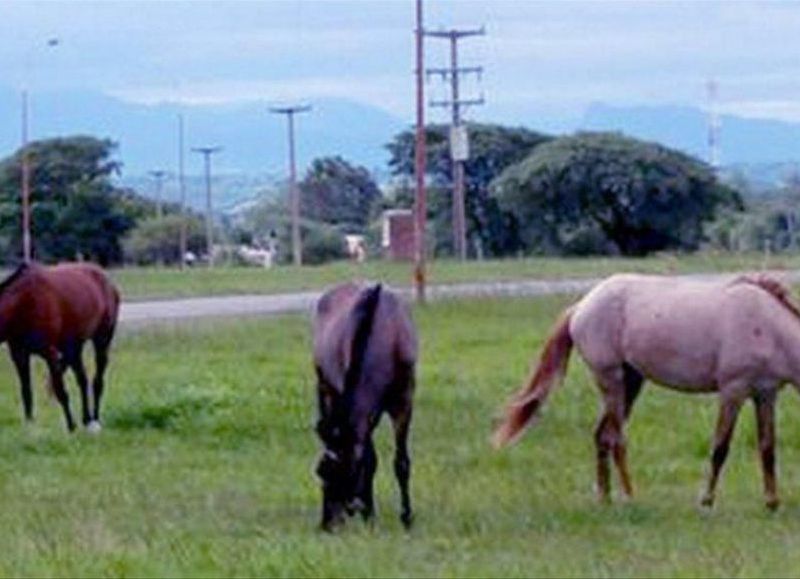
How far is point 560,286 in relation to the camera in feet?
154

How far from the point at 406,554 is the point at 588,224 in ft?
203

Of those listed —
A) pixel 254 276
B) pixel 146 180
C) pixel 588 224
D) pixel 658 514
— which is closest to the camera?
pixel 658 514

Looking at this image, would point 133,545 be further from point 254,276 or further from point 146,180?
point 146,180

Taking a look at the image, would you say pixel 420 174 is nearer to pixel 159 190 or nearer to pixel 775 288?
pixel 775 288

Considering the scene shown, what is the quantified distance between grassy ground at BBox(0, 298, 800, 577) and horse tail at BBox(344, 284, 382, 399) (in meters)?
0.91

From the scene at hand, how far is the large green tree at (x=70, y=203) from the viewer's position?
2827 inches

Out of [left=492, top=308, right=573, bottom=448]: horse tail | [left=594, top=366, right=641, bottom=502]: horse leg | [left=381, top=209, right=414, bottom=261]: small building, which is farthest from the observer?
[left=381, top=209, right=414, bottom=261]: small building

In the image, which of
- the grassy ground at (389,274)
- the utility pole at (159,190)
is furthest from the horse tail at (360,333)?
the utility pole at (159,190)

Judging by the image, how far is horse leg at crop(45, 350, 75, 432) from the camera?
22.0 metres

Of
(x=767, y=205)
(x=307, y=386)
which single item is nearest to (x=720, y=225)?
(x=767, y=205)

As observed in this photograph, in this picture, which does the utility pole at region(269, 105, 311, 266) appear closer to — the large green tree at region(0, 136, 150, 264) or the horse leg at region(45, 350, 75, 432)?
the large green tree at region(0, 136, 150, 264)

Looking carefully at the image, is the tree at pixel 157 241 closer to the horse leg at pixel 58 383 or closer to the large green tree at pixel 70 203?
the large green tree at pixel 70 203

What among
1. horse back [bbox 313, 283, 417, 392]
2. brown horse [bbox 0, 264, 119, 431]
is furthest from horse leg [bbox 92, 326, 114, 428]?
horse back [bbox 313, 283, 417, 392]

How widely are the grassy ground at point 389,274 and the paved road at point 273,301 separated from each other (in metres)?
1.97
